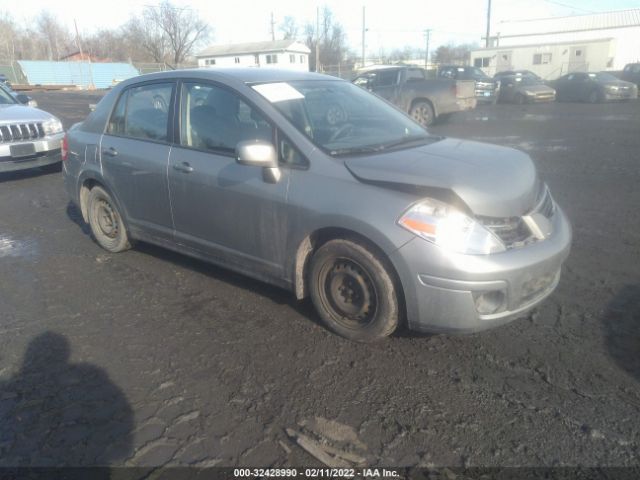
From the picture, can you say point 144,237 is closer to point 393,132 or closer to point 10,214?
point 393,132

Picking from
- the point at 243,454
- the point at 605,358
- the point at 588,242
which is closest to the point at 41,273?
the point at 243,454

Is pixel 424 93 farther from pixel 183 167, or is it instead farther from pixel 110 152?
pixel 183 167

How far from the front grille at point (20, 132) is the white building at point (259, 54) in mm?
53931

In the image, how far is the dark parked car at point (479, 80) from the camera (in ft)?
70.1

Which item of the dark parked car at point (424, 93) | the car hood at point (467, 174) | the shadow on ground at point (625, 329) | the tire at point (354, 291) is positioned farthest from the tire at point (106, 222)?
the dark parked car at point (424, 93)

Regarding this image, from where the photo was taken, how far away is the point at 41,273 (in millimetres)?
4586

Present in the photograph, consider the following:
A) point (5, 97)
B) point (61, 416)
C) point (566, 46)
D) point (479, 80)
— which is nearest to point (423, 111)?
point (479, 80)

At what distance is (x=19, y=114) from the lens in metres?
8.48

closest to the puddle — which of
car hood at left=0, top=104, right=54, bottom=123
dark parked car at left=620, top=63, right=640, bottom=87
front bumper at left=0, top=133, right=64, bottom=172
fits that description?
front bumper at left=0, top=133, right=64, bottom=172

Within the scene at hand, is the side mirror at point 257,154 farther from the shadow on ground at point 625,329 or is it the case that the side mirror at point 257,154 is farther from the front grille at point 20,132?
the front grille at point 20,132

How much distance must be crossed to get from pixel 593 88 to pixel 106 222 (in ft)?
75.7

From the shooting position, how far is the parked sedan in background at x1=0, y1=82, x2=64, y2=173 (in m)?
8.01

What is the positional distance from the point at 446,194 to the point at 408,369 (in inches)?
42.5

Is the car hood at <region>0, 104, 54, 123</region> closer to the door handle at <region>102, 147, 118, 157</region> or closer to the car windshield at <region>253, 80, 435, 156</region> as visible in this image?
the door handle at <region>102, 147, 118, 157</region>
